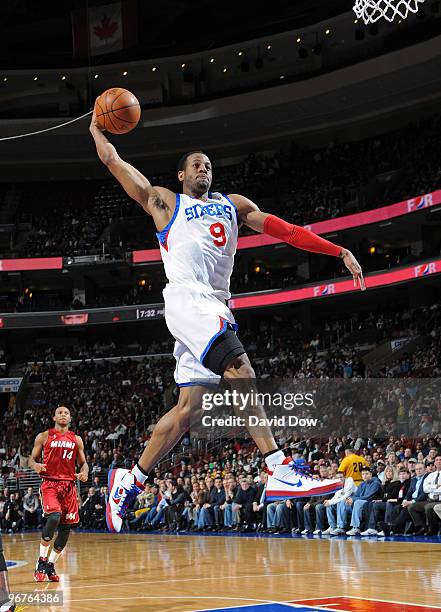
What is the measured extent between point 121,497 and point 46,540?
191 inches

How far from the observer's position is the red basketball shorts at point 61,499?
10.0 meters

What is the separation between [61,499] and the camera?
10.2 metres

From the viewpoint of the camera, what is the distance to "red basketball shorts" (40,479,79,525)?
32.9ft

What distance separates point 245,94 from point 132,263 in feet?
25.5

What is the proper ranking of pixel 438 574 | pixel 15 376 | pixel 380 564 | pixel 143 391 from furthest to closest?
pixel 15 376, pixel 143 391, pixel 380 564, pixel 438 574

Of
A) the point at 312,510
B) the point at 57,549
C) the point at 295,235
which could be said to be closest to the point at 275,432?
the point at 312,510

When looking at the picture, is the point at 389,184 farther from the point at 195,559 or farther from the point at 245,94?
the point at 195,559

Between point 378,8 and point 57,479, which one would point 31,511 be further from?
point 378,8

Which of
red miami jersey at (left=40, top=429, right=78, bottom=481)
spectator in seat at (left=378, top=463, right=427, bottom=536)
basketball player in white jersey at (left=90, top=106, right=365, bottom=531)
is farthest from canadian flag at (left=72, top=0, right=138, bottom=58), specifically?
basketball player in white jersey at (left=90, top=106, right=365, bottom=531)

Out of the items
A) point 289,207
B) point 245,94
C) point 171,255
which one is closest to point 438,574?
point 171,255

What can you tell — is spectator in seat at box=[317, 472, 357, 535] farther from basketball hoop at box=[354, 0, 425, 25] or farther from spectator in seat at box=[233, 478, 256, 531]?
basketball hoop at box=[354, 0, 425, 25]

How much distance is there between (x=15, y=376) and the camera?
3566 centimetres

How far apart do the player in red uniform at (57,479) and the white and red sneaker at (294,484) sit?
17.2 feet

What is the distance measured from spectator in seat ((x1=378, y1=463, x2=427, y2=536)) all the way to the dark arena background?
0.04m
